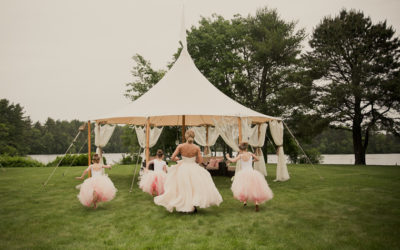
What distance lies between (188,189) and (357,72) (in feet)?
59.5

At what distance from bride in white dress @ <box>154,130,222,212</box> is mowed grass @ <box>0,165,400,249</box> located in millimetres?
266

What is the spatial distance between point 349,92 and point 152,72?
589 inches

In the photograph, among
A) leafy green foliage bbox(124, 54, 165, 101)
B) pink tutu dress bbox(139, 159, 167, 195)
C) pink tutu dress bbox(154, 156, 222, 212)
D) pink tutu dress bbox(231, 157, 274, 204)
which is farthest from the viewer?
leafy green foliage bbox(124, 54, 165, 101)

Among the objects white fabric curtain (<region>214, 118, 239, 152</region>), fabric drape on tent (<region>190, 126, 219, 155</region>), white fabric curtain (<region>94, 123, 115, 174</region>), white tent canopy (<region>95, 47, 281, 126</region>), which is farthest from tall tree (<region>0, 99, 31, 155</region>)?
white fabric curtain (<region>214, 118, 239, 152</region>)

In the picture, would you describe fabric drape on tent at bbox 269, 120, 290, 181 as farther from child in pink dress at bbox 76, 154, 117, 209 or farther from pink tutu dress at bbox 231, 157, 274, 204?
child in pink dress at bbox 76, 154, 117, 209

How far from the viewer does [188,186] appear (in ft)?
17.7

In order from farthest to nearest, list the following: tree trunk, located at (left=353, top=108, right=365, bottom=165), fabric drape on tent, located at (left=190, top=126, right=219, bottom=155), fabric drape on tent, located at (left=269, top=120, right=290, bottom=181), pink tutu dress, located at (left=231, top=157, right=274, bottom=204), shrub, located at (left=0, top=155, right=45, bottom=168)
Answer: tree trunk, located at (left=353, top=108, right=365, bottom=165) → shrub, located at (left=0, top=155, right=45, bottom=168) → fabric drape on tent, located at (left=190, top=126, right=219, bottom=155) → fabric drape on tent, located at (left=269, top=120, right=290, bottom=181) → pink tutu dress, located at (left=231, top=157, right=274, bottom=204)

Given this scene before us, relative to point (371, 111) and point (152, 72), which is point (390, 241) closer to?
point (371, 111)


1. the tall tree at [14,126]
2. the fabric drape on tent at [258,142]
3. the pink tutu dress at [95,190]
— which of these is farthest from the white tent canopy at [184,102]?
the tall tree at [14,126]

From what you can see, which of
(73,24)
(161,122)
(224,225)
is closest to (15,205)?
(224,225)

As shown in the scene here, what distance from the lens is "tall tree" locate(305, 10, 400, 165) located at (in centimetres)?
1812

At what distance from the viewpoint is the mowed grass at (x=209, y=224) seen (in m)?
3.90

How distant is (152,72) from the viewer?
23.0m

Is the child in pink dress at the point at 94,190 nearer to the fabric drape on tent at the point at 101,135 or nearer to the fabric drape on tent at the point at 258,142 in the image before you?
the fabric drape on tent at the point at 101,135
